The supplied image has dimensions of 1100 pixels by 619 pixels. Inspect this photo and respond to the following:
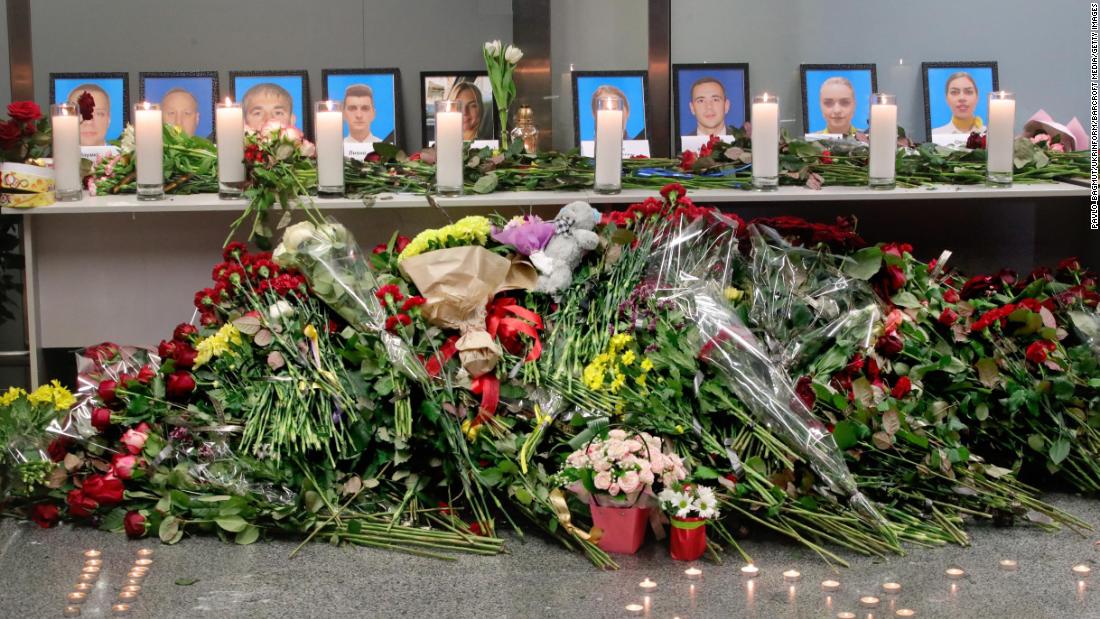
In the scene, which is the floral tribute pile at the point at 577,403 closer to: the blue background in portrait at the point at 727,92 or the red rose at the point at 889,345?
the red rose at the point at 889,345

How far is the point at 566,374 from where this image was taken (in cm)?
233

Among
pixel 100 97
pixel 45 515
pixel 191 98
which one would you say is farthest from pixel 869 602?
pixel 100 97

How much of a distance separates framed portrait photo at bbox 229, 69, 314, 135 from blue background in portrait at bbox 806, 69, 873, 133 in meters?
2.04

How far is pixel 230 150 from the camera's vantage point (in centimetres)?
281

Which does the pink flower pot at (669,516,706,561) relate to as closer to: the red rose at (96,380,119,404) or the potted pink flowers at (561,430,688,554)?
the potted pink flowers at (561,430,688,554)

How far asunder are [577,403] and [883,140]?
44.8 inches

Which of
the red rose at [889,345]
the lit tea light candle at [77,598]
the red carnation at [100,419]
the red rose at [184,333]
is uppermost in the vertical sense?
the red rose at [184,333]

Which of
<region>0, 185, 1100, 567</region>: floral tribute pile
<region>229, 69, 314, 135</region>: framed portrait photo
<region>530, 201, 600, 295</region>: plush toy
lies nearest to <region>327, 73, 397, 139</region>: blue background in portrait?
<region>229, 69, 314, 135</region>: framed portrait photo

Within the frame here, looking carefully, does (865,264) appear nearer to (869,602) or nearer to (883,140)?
(883,140)

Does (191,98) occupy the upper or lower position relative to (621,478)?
upper

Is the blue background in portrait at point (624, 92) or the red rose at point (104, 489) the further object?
the blue background in portrait at point (624, 92)

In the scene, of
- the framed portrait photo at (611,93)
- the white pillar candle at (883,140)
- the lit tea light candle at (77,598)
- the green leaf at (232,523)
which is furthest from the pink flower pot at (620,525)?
Result: the framed portrait photo at (611,93)

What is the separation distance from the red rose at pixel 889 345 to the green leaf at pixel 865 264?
0.54ft

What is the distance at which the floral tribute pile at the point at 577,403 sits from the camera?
221 centimetres
